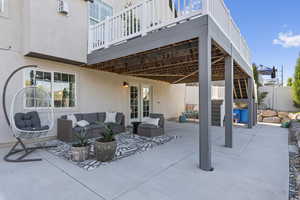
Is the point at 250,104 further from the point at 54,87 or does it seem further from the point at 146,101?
the point at 54,87

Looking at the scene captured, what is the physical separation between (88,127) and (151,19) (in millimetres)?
3843

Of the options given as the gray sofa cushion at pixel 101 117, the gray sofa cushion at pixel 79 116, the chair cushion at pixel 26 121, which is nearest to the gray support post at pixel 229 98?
the gray sofa cushion at pixel 101 117

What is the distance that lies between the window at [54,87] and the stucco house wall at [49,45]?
171 millimetres

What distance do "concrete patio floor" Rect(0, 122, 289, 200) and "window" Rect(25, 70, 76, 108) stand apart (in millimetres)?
1824

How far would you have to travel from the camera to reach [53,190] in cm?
237

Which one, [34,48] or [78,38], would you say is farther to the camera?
[78,38]

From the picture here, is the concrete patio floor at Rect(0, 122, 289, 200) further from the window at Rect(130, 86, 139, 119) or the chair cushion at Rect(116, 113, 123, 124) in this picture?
the window at Rect(130, 86, 139, 119)

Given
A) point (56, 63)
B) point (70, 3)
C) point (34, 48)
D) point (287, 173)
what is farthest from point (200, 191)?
point (70, 3)

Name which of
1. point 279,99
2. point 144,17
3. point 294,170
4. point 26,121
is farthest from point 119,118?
point 279,99

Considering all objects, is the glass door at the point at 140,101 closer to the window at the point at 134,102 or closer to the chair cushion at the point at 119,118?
the window at the point at 134,102

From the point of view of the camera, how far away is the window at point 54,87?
5.06 metres

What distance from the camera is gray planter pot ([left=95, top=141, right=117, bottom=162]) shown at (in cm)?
335

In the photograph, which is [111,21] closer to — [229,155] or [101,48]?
[101,48]

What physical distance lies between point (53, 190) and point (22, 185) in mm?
591
